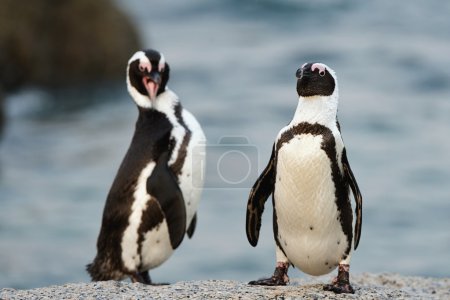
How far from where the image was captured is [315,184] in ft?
16.7

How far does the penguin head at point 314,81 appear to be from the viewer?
512 cm

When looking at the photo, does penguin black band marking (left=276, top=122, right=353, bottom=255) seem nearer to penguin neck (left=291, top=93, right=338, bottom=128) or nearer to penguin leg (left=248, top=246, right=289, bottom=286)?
penguin neck (left=291, top=93, right=338, bottom=128)

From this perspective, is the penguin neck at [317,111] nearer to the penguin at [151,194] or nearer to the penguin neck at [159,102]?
the penguin at [151,194]

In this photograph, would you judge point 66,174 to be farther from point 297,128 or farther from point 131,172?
point 297,128

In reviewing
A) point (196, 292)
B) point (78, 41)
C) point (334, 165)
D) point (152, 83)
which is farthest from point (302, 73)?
point (78, 41)

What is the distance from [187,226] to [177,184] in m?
0.38

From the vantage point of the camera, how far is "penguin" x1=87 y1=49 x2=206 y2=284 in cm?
648

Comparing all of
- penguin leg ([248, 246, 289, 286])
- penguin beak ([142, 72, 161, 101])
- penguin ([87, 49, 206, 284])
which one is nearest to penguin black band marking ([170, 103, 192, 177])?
penguin ([87, 49, 206, 284])

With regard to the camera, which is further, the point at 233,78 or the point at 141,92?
the point at 233,78

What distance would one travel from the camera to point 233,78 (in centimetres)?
1717

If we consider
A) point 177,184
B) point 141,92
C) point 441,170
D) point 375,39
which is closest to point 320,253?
point 177,184

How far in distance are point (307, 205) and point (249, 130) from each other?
8915mm

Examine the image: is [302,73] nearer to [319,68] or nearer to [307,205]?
[319,68]

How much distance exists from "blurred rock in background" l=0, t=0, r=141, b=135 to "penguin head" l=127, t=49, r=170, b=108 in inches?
399
